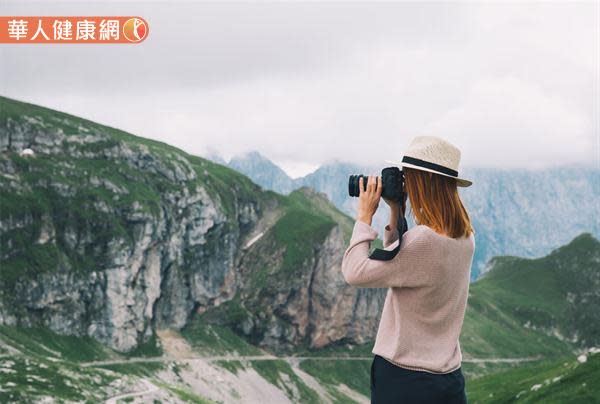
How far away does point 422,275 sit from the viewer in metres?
7.36

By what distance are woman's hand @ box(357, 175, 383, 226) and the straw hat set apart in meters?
0.36

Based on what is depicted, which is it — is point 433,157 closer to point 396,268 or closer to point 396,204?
point 396,204

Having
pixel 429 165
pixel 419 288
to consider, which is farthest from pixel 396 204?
pixel 419 288

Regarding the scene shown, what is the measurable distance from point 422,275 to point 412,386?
135 centimetres

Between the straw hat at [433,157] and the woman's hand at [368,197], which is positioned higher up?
the straw hat at [433,157]

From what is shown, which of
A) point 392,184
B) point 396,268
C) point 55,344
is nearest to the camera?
point 396,268

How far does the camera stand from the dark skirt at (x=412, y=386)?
297 inches

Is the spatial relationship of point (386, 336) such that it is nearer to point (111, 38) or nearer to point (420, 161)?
point (420, 161)

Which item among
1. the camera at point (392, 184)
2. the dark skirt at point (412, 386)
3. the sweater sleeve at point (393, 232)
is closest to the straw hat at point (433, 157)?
the camera at point (392, 184)

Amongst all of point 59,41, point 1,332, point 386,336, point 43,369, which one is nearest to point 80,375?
point 43,369

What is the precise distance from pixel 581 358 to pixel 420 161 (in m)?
50.9

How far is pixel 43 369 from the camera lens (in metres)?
94.7

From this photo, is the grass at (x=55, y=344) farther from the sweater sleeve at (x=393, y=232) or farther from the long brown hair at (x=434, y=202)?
the long brown hair at (x=434, y=202)

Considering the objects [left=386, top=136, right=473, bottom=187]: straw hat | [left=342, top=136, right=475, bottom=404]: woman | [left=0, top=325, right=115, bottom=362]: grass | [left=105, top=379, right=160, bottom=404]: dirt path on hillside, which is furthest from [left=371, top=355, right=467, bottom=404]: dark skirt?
[left=0, top=325, right=115, bottom=362]: grass
